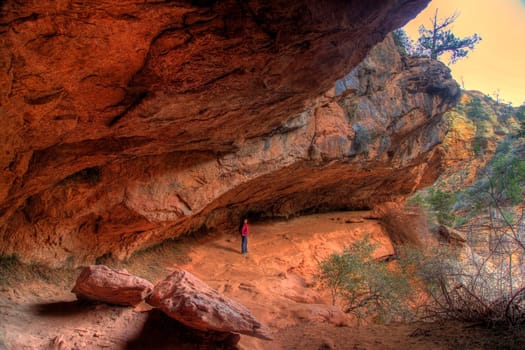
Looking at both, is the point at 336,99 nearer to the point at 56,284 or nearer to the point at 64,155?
the point at 64,155

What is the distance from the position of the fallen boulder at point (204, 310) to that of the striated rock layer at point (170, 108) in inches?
102

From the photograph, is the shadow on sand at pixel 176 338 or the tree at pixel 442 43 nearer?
the shadow on sand at pixel 176 338

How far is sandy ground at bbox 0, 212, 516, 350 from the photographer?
462cm

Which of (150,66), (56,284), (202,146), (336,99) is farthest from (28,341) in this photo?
(336,99)

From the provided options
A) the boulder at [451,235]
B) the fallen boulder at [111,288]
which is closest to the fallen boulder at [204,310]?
the fallen boulder at [111,288]

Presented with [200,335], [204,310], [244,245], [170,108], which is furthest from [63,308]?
[244,245]

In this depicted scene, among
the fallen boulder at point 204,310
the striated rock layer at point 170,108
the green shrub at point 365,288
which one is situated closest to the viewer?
the striated rock layer at point 170,108

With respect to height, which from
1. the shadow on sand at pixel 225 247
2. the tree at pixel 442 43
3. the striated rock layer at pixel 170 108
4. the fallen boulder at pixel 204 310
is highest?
the tree at pixel 442 43

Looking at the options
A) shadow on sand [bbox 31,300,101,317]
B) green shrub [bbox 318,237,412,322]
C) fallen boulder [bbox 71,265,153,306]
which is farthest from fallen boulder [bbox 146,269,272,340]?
green shrub [bbox 318,237,412,322]

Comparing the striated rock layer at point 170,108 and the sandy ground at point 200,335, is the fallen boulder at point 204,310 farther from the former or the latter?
the striated rock layer at point 170,108

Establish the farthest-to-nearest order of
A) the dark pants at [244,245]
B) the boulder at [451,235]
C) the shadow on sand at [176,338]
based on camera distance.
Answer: the boulder at [451,235]
the dark pants at [244,245]
the shadow on sand at [176,338]

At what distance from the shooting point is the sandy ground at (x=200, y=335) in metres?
4.62

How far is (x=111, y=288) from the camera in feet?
17.5

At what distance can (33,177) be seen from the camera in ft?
18.6
